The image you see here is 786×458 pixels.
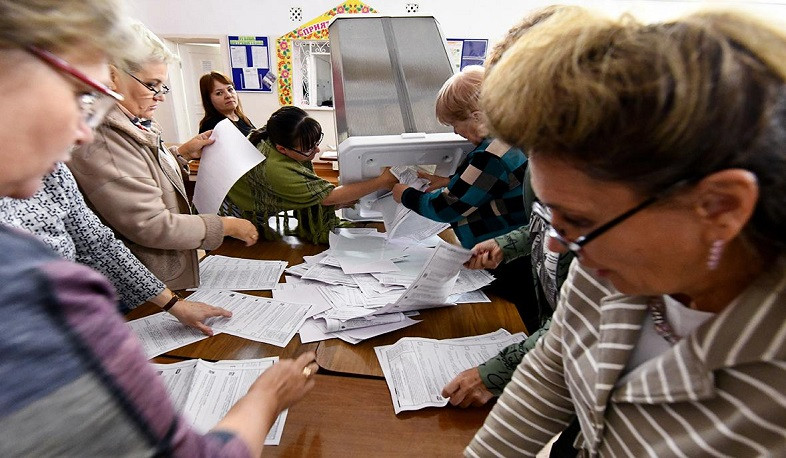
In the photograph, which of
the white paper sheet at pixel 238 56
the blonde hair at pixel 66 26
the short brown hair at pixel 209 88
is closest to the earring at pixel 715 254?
the blonde hair at pixel 66 26

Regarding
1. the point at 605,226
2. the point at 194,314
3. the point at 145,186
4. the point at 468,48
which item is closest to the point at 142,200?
the point at 145,186

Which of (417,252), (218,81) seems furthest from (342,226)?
(218,81)

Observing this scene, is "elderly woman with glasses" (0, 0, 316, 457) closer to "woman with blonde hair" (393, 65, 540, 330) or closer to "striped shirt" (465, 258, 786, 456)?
"striped shirt" (465, 258, 786, 456)

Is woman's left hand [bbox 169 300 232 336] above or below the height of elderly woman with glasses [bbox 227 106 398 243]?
below

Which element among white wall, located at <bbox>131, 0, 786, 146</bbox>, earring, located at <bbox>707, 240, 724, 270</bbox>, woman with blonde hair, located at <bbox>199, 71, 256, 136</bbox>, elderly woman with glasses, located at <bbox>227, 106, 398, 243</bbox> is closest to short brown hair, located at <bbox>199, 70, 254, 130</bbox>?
woman with blonde hair, located at <bbox>199, 71, 256, 136</bbox>

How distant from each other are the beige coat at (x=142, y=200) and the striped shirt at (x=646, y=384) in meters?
0.96

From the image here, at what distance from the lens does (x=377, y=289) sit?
4.08 ft

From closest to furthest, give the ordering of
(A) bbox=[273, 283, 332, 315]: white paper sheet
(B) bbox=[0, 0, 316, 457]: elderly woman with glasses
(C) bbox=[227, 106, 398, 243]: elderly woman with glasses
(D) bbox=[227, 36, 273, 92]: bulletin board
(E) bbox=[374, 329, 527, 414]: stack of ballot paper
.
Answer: (B) bbox=[0, 0, 316, 457]: elderly woman with glasses < (E) bbox=[374, 329, 527, 414]: stack of ballot paper < (A) bbox=[273, 283, 332, 315]: white paper sheet < (C) bbox=[227, 106, 398, 243]: elderly woman with glasses < (D) bbox=[227, 36, 273, 92]: bulletin board

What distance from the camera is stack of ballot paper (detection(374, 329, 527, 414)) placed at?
0.87 metres

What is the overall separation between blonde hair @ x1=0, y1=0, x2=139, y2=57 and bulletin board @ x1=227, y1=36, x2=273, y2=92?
14.9ft

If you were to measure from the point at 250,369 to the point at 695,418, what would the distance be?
792 millimetres

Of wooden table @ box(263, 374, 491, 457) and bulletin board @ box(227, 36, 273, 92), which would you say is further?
bulletin board @ box(227, 36, 273, 92)

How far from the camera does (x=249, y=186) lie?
68.5 inches

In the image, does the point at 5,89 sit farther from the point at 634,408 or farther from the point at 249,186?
the point at 249,186
